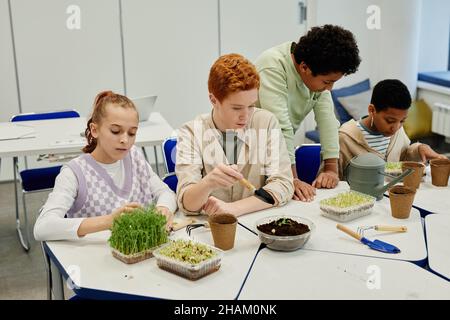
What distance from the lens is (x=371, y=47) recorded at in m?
5.25

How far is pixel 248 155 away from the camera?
6.89ft

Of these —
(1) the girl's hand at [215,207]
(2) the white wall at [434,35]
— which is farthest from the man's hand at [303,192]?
(2) the white wall at [434,35]

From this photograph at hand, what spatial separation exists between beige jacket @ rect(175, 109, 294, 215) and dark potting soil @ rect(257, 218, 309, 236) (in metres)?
0.26

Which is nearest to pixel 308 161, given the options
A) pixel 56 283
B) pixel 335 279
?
pixel 335 279

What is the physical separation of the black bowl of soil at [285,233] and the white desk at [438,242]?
360 mm

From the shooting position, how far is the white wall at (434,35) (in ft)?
17.2

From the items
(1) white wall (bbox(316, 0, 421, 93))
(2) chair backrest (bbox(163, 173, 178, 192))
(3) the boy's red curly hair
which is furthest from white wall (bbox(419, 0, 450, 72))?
(3) the boy's red curly hair

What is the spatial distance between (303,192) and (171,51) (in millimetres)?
2990

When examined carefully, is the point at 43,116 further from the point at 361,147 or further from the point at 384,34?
the point at 384,34

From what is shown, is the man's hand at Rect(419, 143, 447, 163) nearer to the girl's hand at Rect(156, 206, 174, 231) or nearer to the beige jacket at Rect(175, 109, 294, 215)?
the beige jacket at Rect(175, 109, 294, 215)

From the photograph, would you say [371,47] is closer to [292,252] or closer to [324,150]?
[324,150]

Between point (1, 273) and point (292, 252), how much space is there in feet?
6.80
